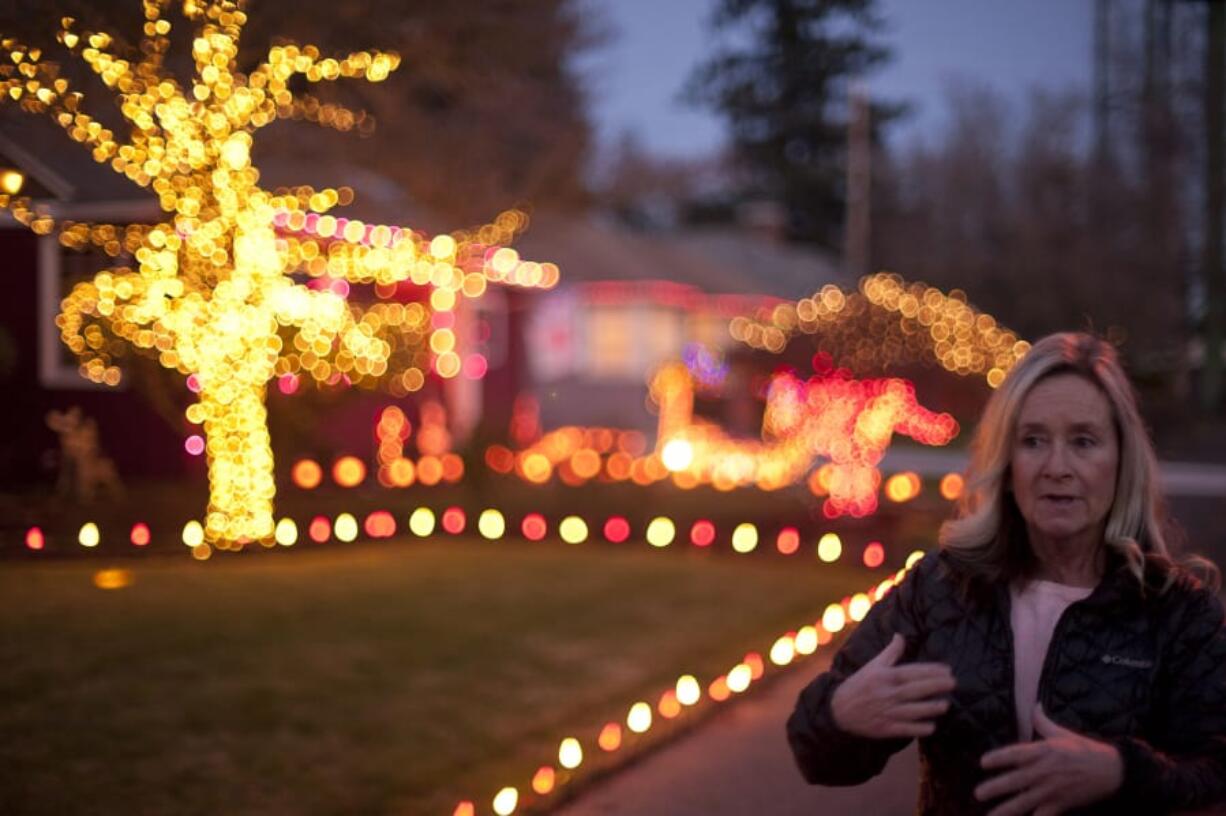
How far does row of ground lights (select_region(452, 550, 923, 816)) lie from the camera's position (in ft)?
15.8

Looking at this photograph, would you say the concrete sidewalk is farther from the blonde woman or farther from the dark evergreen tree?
the dark evergreen tree

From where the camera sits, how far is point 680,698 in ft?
19.9

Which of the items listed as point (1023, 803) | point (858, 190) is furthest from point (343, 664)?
point (858, 190)

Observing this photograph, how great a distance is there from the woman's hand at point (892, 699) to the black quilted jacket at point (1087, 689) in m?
0.05

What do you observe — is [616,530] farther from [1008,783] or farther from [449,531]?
[1008,783]

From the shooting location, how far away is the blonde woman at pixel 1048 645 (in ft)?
7.35

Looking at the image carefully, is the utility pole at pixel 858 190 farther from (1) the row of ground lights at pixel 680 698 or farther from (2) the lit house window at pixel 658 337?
(1) the row of ground lights at pixel 680 698

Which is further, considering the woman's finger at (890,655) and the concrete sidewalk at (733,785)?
the concrete sidewalk at (733,785)

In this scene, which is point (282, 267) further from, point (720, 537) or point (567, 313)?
point (567, 313)

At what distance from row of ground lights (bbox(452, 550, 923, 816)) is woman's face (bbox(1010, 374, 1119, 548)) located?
1077 millimetres

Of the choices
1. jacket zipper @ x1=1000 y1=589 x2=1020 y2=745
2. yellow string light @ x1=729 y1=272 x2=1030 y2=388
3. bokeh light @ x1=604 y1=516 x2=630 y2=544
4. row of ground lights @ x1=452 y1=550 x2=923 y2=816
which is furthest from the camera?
yellow string light @ x1=729 y1=272 x2=1030 y2=388

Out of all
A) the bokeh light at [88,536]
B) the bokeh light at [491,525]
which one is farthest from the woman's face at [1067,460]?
the bokeh light at [88,536]

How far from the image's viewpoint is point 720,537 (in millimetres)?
11148

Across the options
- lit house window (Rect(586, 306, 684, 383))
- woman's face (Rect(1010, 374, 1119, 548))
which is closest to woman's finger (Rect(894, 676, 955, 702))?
woman's face (Rect(1010, 374, 1119, 548))
